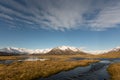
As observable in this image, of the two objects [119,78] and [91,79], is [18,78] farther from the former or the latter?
[119,78]

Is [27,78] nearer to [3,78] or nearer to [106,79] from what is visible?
[3,78]

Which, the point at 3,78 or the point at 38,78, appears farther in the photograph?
the point at 38,78

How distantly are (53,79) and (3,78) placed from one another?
43.0 ft

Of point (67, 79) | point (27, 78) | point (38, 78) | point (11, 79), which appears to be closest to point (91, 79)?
point (67, 79)

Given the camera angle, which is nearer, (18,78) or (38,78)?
(18,78)

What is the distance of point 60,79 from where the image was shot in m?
42.2

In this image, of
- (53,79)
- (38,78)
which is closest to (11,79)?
(38,78)

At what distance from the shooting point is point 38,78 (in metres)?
42.3

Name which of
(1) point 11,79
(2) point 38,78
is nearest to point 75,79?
(2) point 38,78

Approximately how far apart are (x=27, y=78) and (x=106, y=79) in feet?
69.3

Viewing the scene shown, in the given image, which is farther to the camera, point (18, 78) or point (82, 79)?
point (82, 79)

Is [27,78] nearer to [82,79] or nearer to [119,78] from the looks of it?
[82,79]

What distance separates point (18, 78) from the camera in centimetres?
3966

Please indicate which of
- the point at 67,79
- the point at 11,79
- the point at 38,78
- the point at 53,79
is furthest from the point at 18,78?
the point at 67,79
